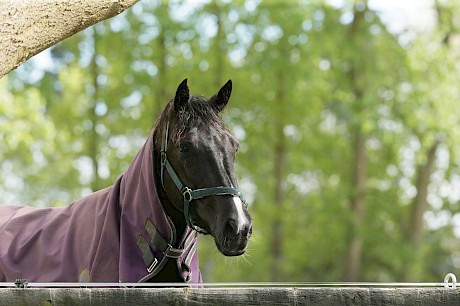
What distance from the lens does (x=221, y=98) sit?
5.41m

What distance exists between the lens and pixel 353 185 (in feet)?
65.3

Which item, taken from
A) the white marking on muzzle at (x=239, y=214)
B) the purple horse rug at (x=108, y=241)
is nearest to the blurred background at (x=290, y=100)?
the purple horse rug at (x=108, y=241)

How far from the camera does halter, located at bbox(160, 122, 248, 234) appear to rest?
15.7 feet

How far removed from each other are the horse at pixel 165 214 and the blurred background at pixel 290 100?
10.3 m

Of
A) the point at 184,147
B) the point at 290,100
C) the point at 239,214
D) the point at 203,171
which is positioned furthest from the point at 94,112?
the point at 239,214

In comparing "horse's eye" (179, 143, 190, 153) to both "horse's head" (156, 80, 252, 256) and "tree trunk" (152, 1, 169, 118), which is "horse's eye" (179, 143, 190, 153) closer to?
"horse's head" (156, 80, 252, 256)

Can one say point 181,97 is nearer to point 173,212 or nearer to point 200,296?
point 173,212

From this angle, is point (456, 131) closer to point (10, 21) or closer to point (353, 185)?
point (353, 185)

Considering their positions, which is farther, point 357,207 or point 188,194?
point 357,207

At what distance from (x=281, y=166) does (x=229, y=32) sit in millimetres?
3421

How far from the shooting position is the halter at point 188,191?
4797mm

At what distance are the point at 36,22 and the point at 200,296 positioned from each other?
2433 mm

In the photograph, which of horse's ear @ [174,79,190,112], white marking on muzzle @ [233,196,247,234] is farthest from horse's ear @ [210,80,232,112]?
white marking on muzzle @ [233,196,247,234]

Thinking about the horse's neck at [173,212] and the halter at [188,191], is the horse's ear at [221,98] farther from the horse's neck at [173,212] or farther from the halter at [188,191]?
the horse's neck at [173,212]
